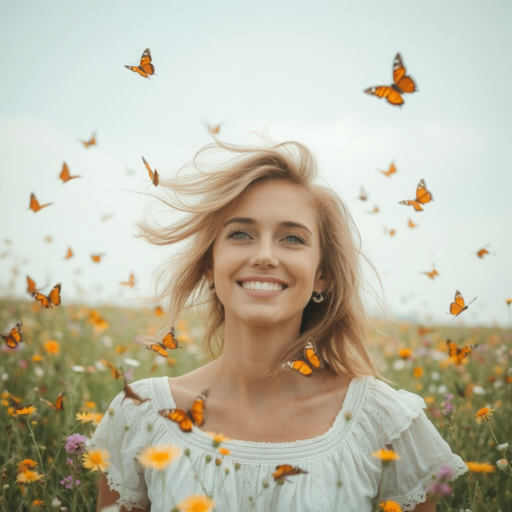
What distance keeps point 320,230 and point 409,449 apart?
3.31ft

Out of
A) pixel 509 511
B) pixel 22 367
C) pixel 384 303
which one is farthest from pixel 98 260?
pixel 509 511

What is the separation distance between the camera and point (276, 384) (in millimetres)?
2223

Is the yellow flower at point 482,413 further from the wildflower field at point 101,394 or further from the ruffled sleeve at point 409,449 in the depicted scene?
the ruffled sleeve at point 409,449

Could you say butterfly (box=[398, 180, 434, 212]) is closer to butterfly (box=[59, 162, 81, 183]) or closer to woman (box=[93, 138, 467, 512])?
woman (box=[93, 138, 467, 512])

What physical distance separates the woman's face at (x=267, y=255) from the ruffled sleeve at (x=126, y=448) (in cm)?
57

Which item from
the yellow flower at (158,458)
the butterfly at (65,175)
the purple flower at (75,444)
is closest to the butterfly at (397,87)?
the yellow flower at (158,458)

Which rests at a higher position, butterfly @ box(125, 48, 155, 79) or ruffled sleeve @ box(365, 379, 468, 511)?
butterfly @ box(125, 48, 155, 79)

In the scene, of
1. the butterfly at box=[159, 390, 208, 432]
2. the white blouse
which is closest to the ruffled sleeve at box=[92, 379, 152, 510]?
the white blouse

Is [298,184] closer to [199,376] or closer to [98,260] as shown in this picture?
[199,376]

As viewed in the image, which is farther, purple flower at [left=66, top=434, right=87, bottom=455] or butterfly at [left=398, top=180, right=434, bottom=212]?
butterfly at [left=398, top=180, right=434, bottom=212]

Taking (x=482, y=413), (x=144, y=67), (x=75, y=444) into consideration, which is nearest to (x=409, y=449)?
(x=482, y=413)

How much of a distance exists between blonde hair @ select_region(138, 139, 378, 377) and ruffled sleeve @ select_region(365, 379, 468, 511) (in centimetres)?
27

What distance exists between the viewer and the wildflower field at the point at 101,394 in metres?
1.99

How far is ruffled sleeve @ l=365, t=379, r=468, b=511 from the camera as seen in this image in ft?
6.50
